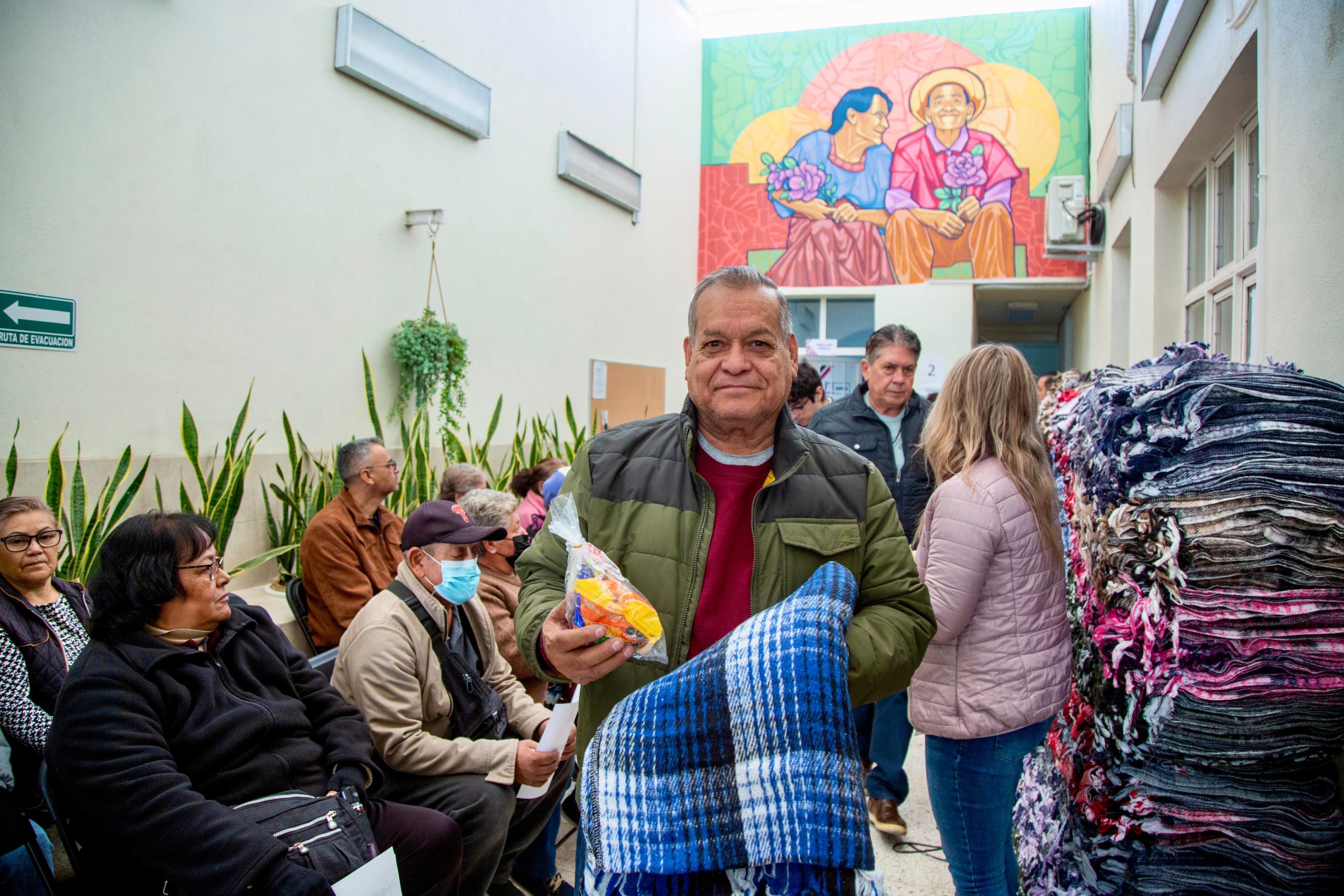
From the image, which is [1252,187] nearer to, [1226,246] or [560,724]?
[1226,246]

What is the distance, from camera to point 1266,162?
2.47 meters

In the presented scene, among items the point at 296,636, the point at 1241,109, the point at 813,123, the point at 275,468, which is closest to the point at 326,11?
the point at 275,468

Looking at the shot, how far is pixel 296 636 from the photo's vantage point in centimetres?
408

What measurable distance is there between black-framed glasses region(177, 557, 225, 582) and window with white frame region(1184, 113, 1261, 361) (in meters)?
3.28

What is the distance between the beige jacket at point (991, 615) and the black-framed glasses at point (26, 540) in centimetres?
273

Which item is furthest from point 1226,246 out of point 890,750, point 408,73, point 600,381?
point 600,381

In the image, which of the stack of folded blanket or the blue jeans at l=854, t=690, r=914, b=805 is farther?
the blue jeans at l=854, t=690, r=914, b=805

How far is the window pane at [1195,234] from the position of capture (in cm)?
467

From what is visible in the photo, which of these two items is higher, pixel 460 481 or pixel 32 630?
pixel 460 481

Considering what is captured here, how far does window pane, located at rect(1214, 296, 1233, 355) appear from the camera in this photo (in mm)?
4008

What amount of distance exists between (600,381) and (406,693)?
6.80 m

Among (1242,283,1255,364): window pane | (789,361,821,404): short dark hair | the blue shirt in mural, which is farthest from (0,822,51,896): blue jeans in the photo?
the blue shirt in mural

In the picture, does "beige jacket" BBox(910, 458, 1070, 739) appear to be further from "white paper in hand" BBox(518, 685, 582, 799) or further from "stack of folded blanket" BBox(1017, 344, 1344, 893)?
"white paper in hand" BBox(518, 685, 582, 799)

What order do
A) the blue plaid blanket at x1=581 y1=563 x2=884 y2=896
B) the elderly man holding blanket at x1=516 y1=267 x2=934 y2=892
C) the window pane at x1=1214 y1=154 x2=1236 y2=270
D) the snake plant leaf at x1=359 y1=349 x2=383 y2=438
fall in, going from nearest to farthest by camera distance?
1. the blue plaid blanket at x1=581 y1=563 x2=884 y2=896
2. the elderly man holding blanket at x1=516 y1=267 x2=934 y2=892
3. the window pane at x1=1214 y1=154 x2=1236 y2=270
4. the snake plant leaf at x1=359 y1=349 x2=383 y2=438
